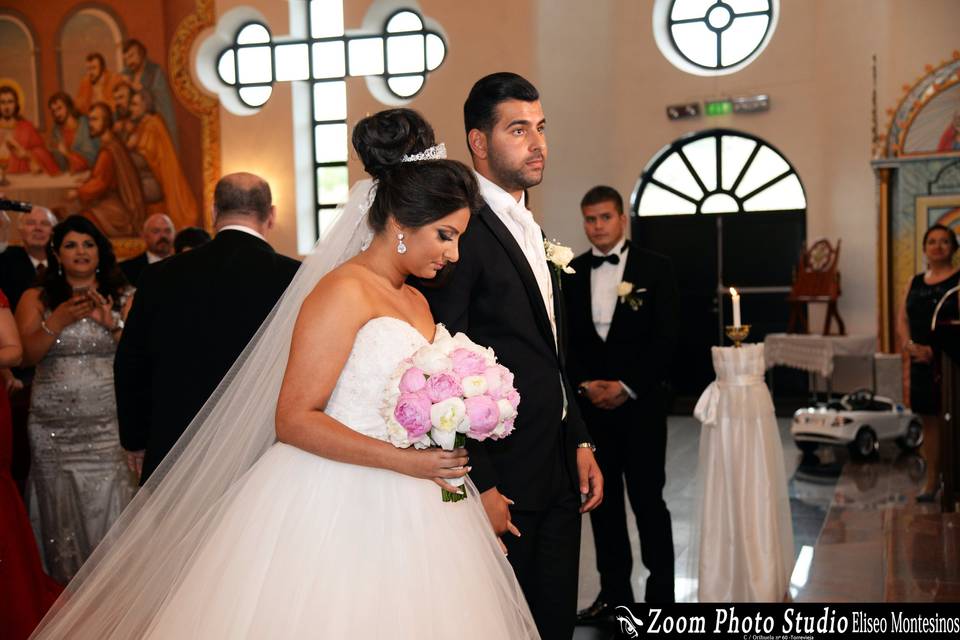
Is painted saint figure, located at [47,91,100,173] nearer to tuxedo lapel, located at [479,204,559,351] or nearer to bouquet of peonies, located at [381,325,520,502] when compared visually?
tuxedo lapel, located at [479,204,559,351]

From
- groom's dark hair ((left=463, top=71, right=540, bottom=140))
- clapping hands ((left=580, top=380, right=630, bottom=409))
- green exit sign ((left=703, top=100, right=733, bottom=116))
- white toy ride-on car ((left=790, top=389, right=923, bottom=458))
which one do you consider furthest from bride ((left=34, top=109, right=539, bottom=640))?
green exit sign ((left=703, top=100, right=733, bottom=116))

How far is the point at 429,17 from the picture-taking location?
12.3 meters

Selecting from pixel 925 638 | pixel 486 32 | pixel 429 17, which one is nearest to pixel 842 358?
pixel 486 32

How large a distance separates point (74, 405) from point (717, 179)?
9359 mm

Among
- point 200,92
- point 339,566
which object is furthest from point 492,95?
point 200,92

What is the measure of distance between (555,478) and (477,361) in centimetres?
73

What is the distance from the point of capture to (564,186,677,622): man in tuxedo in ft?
15.0

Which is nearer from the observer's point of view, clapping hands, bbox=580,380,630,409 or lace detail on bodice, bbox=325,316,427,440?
lace detail on bodice, bbox=325,316,427,440

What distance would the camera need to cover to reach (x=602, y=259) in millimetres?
4852

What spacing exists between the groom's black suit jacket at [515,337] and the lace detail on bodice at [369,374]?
379 millimetres

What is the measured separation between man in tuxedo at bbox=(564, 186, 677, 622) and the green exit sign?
7.74 m

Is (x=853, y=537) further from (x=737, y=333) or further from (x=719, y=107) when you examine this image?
(x=719, y=107)

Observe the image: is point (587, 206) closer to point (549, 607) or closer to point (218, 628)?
point (549, 607)

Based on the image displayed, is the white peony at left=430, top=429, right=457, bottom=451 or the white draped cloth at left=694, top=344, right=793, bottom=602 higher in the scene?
the white peony at left=430, top=429, right=457, bottom=451
